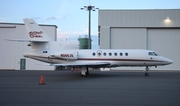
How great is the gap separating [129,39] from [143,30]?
2732 mm

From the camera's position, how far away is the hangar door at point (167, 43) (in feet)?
108

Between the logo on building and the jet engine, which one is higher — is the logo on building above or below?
above

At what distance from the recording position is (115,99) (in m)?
9.40

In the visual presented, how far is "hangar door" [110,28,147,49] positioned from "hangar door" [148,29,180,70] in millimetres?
1518

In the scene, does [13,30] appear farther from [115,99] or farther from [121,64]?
[115,99]

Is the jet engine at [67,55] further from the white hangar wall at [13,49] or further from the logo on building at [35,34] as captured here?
the white hangar wall at [13,49]

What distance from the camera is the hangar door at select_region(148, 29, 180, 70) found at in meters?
32.8

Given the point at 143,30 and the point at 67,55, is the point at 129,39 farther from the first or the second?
the point at 67,55

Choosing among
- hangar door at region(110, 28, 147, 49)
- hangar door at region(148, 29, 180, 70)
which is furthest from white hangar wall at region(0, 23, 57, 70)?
hangar door at region(148, 29, 180, 70)

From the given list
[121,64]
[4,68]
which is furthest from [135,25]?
[4,68]

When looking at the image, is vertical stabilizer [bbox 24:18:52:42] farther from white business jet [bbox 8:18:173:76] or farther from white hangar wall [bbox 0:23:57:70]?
white hangar wall [bbox 0:23:57:70]

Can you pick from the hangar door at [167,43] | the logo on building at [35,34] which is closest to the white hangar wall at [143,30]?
the hangar door at [167,43]

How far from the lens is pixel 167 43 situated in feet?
109

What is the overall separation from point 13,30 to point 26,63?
20.1 ft
